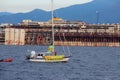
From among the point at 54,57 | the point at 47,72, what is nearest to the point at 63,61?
the point at 54,57

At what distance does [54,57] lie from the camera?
8575cm

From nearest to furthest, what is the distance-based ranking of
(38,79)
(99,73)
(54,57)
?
1. (38,79)
2. (99,73)
3. (54,57)

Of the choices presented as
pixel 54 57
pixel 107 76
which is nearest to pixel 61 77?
pixel 107 76

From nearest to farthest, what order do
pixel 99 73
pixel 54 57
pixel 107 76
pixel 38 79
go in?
1. pixel 38 79
2. pixel 107 76
3. pixel 99 73
4. pixel 54 57

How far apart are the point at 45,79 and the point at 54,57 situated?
27.3 m

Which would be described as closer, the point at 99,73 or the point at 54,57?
the point at 99,73

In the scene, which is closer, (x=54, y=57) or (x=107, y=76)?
(x=107, y=76)

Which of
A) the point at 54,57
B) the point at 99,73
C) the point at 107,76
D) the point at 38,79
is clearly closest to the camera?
the point at 38,79

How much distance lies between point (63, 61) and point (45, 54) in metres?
3.51

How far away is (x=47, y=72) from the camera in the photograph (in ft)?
222

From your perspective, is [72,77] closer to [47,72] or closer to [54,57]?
[47,72]

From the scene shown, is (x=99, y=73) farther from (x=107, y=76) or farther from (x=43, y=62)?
(x=43, y=62)

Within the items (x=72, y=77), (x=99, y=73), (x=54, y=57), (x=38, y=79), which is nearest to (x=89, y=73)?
(x=99, y=73)

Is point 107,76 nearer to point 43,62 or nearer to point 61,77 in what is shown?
point 61,77
